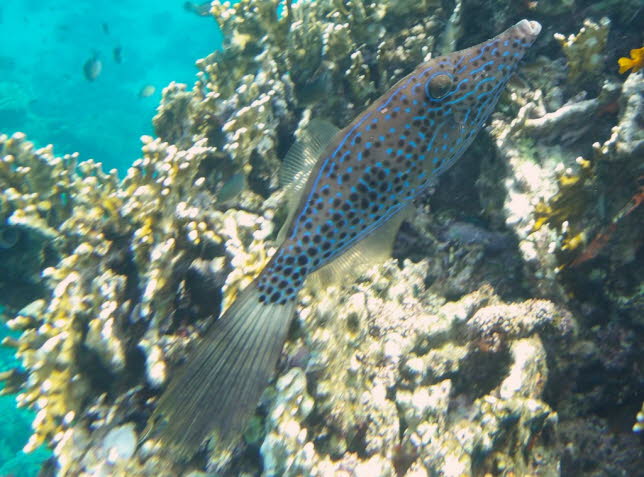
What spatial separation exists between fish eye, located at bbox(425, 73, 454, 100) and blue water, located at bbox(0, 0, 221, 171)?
22.6m

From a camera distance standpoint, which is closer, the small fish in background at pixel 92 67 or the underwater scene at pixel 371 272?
the underwater scene at pixel 371 272

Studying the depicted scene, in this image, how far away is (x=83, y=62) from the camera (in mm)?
30719

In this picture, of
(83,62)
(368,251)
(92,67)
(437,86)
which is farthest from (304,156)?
(83,62)

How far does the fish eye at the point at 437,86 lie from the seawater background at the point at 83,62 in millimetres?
19589

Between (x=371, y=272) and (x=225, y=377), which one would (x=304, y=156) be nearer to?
(x=371, y=272)

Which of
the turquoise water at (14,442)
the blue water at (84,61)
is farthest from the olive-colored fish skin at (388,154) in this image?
the blue water at (84,61)

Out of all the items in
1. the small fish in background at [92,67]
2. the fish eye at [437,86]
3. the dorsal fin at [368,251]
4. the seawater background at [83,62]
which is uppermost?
the seawater background at [83,62]

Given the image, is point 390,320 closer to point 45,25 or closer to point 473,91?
point 473,91

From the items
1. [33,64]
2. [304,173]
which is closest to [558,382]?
[304,173]

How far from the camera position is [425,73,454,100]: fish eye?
2.52 meters

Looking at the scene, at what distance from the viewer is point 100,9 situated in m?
35.7

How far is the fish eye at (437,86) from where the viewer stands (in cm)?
252

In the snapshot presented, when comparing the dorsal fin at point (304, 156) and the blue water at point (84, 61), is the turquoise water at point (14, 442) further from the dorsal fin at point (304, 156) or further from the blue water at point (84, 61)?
the blue water at point (84, 61)

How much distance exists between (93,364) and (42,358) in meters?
0.34
